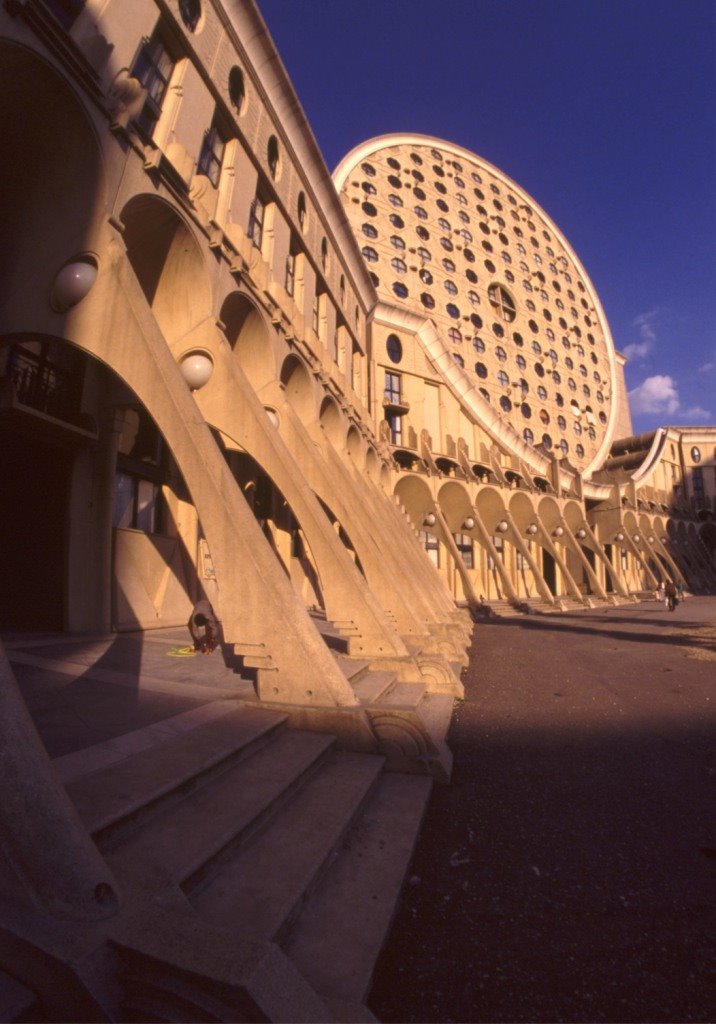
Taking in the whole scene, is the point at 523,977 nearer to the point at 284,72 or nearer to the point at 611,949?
the point at 611,949

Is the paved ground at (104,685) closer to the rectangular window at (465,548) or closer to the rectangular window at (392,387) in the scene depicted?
the rectangular window at (392,387)

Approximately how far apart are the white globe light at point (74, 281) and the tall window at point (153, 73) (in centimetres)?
376

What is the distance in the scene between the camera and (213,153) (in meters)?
9.91

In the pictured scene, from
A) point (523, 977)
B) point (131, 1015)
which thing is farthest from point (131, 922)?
point (523, 977)

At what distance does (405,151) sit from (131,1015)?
45.8 m

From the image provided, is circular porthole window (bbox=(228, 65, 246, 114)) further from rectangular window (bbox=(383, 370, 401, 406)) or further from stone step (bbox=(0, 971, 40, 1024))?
rectangular window (bbox=(383, 370, 401, 406))

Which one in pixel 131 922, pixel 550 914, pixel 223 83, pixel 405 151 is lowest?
pixel 550 914

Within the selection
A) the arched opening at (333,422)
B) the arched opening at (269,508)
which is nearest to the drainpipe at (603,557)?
the arched opening at (333,422)

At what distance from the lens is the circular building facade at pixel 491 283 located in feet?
105

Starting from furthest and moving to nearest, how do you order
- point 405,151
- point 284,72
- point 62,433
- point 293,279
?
1. point 405,151
2. point 293,279
3. point 284,72
4. point 62,433

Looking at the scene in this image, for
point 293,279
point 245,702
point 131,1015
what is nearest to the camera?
point 131,1015

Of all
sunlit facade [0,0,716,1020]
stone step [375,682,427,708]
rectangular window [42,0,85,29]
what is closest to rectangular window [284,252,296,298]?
sunlit facade [0,0,716,1020]

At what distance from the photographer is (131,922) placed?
1652 mm

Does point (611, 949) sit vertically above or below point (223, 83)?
below
